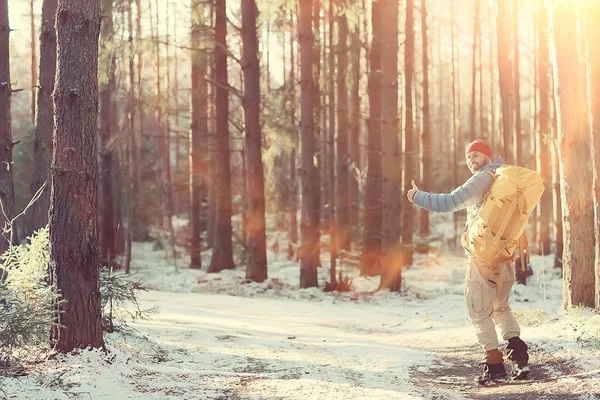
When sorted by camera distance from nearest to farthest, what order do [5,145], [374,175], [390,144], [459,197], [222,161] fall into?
1. [459,197]
2. [5,145]
3. [390,144]
4. [374,175]
5. [222,161]

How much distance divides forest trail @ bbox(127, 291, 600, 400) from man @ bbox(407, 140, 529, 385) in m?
0.21

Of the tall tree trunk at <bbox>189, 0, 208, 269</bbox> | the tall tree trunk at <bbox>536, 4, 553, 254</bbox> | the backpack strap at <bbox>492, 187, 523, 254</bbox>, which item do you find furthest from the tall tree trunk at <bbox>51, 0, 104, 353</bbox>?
the tall tree trunk at <bbox>536, 4, 553, 254</bbox>

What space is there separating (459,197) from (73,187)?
347 centimetres

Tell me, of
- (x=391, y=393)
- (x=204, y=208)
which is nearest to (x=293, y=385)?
(x=391, y=393)

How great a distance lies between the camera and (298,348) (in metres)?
7.10

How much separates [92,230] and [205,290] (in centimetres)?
990

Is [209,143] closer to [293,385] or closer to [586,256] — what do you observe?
[586,256]

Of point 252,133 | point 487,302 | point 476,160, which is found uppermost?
point 252,133

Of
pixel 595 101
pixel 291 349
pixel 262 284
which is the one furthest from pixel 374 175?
pixel 291 349

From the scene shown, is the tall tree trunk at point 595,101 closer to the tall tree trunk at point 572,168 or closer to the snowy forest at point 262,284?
the snowy forest at point 262,284

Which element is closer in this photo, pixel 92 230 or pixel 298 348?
pixel 92 230

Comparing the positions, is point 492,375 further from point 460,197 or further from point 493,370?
point 460,197

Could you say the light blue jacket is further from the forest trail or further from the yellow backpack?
the forest trail

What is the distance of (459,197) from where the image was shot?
545cm
